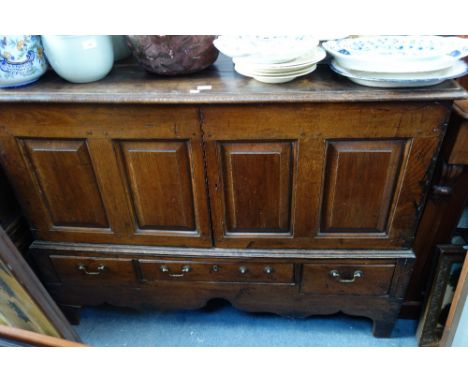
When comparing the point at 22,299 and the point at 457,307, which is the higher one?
the point at 22,299

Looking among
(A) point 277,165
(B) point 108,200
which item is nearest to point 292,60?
(A) point 277,165

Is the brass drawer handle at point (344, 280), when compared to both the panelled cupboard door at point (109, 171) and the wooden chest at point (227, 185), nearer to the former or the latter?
the wooden chest at point (227, 185)

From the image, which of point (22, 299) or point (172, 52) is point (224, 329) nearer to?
point (22, 299)

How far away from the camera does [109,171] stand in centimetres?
92

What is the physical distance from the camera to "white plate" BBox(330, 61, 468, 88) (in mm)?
744

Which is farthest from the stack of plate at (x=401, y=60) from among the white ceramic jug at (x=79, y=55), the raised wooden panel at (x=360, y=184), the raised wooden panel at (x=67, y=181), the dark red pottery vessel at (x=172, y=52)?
the raised wooden panel at (x=67, y=181)

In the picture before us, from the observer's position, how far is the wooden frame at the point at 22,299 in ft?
2.45

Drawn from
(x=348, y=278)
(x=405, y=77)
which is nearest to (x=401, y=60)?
(x=405, y=77)

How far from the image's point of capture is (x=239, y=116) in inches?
31.7

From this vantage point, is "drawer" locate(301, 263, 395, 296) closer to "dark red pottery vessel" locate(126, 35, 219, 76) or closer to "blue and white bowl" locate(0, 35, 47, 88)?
"dark red pottery vessel" locate(126, 35, 219, 76)

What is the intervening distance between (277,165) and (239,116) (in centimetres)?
15

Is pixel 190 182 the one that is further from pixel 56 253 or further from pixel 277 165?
pixel 56 253

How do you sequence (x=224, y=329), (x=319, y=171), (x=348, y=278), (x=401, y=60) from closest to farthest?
1. (x=401, y=60)
2. (x=319, y=171)
3. (x=348, y=278)
4. (x=224, y=329)

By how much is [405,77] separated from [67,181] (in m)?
0.85
